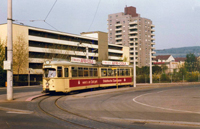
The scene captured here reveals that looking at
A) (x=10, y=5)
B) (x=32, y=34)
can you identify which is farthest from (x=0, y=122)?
(x=32, y=34)

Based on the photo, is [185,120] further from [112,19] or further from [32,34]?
[112,19]

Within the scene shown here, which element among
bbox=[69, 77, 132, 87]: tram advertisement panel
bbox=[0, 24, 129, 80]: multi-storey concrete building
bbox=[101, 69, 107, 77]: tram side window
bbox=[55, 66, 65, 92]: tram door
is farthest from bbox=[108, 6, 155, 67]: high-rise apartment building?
Result: bbox=[55, 66, 65, 92]: tram door

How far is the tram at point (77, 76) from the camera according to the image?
20.9 meters

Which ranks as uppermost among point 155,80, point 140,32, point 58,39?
point 140,32

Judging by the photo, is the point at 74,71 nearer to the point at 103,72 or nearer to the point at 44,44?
the point at 103,72

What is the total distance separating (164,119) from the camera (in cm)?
1004

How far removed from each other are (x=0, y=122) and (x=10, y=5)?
9.78 m

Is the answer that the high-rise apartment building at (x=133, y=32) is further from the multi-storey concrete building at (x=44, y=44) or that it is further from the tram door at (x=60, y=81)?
the tram door at (x=60, y=81)

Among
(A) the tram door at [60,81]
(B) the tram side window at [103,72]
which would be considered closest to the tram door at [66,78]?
(A) the tram door at [60,81]

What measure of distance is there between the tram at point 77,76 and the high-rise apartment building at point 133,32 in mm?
83450

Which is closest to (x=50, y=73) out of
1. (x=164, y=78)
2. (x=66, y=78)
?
(x=66, y=78)

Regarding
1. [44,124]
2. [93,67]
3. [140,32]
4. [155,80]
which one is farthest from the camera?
[140,32]

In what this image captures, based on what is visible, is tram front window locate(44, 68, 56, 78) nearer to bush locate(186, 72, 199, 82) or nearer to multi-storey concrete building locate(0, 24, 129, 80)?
multi-storey concrete building locate(0, 24, 129, 80)

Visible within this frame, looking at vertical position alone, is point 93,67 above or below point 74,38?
below
